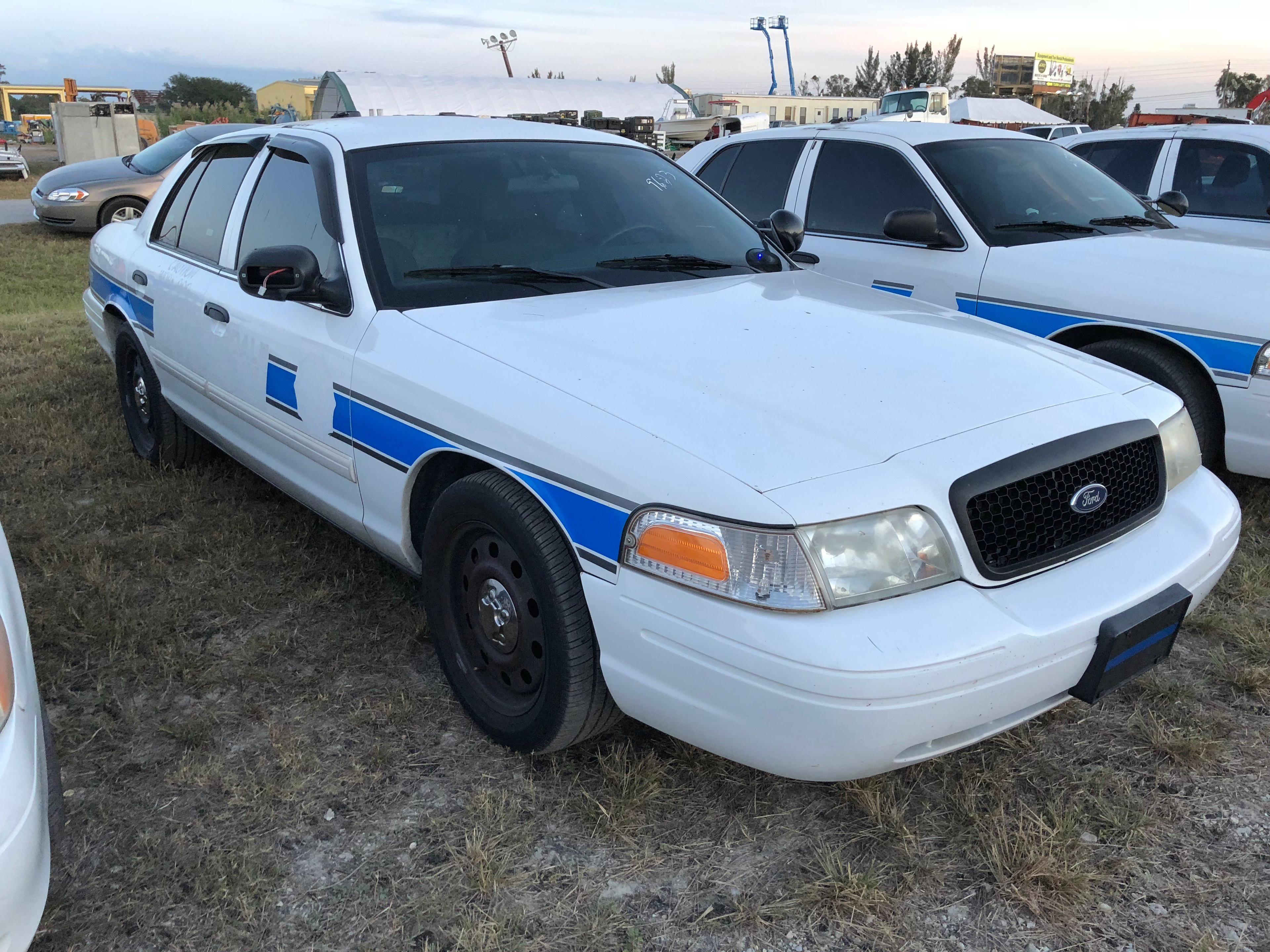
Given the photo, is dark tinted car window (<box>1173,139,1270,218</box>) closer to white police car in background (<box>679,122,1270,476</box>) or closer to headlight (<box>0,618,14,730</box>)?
white police car in background (<box>679,122,1270,476</box>)

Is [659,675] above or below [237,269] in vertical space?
below

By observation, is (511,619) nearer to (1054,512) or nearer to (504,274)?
(504,274)

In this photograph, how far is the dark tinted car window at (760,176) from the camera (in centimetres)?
549

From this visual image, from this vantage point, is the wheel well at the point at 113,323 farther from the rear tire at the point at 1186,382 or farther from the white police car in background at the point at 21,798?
the rear tire at the point at 1186,382


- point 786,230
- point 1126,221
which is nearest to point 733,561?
point 786,230

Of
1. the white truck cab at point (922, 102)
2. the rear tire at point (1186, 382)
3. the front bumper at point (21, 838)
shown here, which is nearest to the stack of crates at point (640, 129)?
the white truck cab at point (922, 102)

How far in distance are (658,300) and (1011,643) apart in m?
1.42

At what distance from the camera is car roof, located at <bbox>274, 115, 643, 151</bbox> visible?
3.29m

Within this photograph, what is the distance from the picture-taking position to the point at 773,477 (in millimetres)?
1969

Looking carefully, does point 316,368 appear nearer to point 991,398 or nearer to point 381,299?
point 381,299

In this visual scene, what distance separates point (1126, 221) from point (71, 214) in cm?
1197

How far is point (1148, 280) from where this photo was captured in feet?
13.6

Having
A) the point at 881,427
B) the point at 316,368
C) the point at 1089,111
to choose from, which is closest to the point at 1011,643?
the point at 881,427

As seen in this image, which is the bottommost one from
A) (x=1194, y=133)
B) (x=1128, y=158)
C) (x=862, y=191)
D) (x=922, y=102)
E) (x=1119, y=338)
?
(x=1119, y=338)
